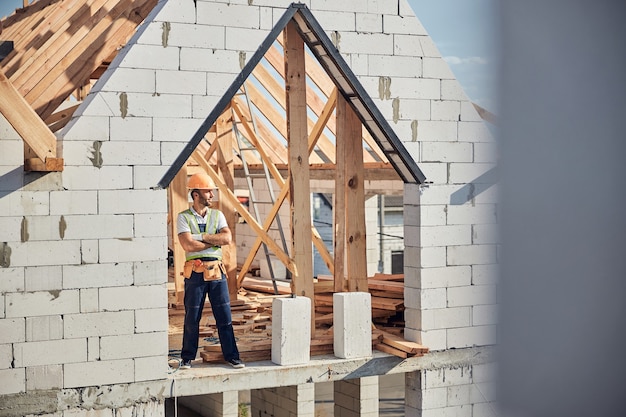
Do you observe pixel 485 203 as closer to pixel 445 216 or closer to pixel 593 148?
pixel 445 216

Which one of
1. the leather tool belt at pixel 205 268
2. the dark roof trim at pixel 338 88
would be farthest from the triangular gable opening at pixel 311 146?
the leather tool belt at pixel 205 268

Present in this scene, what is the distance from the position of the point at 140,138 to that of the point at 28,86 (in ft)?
4.73

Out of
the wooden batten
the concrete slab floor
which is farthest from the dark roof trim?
the concrete slab floor

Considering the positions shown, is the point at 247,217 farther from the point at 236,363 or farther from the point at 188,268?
the point at 236,363

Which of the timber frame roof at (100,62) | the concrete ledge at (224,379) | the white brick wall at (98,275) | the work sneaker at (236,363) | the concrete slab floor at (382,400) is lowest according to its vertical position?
the concrete slab floor at (382,400)

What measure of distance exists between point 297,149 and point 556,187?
572 cm

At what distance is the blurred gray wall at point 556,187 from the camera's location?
3102 millimetres

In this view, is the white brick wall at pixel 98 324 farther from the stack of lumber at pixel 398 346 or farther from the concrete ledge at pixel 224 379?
the stack of lumber at pixel 398 346

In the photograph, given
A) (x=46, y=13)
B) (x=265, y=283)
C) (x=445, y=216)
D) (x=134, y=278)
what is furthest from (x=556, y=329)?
(x=265, y=283)

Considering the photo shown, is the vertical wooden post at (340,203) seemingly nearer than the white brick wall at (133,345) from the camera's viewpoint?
No

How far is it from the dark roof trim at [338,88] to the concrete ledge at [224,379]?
1.70m

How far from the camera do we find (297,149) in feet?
29.3

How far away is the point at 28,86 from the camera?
8.37 m

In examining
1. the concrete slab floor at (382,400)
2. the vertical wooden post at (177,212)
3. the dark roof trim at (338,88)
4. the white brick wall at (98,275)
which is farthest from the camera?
the concrete slab floor at (382,400)
